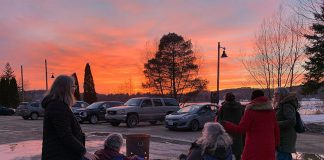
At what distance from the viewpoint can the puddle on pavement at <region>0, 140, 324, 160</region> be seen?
535 inches

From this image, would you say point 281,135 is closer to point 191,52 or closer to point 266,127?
point 266,127

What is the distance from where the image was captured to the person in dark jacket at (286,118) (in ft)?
25.8

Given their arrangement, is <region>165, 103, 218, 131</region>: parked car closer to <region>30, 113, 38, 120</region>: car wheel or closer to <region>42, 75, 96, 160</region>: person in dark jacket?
<region>30, 113, 38, 120</region>: car wheel

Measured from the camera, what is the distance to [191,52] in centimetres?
6381

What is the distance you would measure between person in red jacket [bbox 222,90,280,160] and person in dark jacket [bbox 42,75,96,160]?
2.72m

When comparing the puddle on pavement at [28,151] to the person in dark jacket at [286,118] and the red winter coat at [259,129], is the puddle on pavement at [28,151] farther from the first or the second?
the red winter coat at [259,129]

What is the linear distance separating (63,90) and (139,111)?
22.3 m

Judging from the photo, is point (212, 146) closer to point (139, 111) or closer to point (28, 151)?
point (28, 151)

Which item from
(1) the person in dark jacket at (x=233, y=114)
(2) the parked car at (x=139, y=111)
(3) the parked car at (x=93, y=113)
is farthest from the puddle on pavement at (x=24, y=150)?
(3) the parked car at (x=93, y=113)

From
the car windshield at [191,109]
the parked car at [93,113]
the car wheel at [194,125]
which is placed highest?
the car windshield at [191,109]

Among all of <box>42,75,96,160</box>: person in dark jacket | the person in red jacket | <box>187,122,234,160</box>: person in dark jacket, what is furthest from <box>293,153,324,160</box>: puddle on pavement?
<box>42,75,96,160</box>: person in dark jacket

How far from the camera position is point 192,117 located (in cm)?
2459

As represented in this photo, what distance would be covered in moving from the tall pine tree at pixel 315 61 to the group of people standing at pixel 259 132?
28.9m

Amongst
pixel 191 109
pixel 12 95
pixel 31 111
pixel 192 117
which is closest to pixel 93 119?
pixel 191 109
